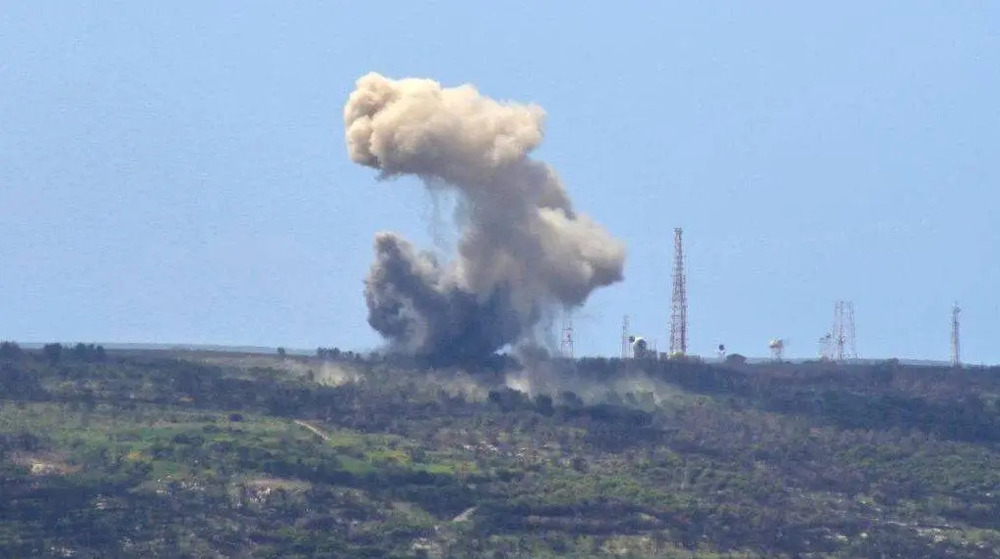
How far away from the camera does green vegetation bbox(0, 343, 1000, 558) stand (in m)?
136

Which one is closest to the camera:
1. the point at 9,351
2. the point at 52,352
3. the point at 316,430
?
the point at 316,430

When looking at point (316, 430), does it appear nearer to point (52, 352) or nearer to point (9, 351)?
point (52, 352)

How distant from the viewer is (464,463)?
156 meters

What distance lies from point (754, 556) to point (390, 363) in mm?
53253

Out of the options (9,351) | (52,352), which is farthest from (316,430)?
(9,351)

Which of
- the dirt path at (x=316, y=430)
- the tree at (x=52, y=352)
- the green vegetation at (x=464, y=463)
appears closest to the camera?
the green vegetation at (x=464, y=463)

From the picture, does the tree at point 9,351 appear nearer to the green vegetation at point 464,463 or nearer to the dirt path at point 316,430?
the green vegetation at point 464,463

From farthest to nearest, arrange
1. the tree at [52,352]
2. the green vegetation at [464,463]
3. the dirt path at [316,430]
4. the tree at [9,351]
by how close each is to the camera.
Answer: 1. the tree at [9,351]
2. the tree at [52,352]
3. the dirt path at [316,430]
4. the green vegetation at [464,463]

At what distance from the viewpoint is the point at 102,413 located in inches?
6348

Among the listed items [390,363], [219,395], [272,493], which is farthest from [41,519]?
[390,363]

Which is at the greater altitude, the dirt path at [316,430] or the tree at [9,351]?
the tree at [9,351]

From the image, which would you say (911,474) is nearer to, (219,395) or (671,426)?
(671,426)

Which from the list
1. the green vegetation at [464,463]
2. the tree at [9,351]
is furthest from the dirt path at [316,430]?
the tree at [9,351]

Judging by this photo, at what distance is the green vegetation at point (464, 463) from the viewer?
135625mm
